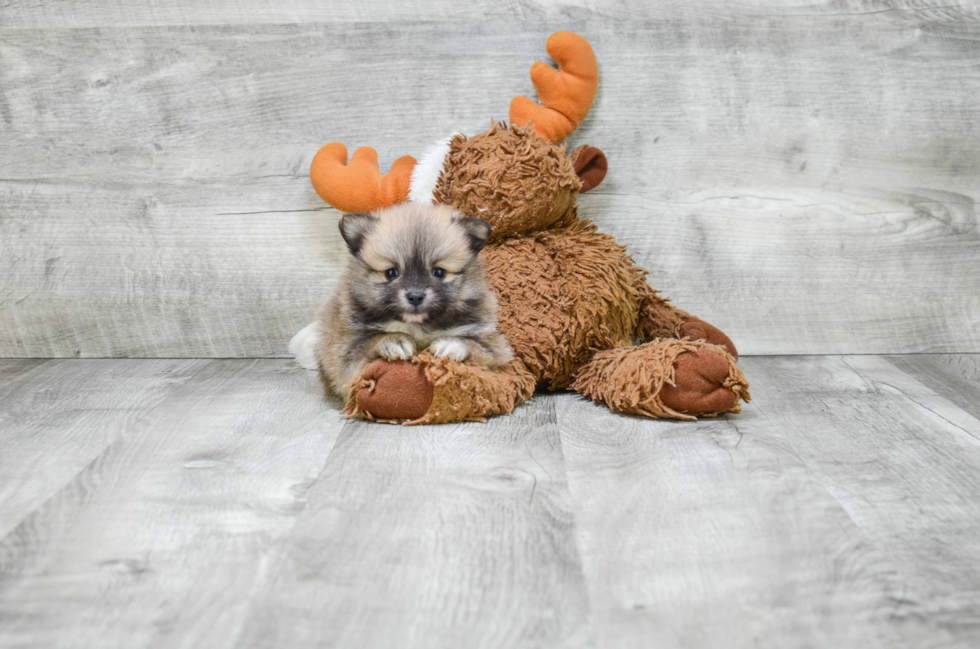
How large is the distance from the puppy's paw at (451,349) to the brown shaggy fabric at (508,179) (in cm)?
32

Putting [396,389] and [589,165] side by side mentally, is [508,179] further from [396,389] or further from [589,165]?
[396,389]

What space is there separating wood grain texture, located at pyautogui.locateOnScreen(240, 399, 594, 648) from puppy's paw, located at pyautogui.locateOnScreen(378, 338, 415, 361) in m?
0.18

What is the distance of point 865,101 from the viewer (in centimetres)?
204

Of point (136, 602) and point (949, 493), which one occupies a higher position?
point (136, 602)

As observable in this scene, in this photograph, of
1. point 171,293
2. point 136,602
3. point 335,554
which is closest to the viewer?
point 136,602

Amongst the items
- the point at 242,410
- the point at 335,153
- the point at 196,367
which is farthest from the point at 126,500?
the point at 335,153

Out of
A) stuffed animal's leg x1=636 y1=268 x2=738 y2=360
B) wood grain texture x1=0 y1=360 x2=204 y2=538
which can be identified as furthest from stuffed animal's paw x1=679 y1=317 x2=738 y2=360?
wood grain texture x1=0 y1=360 x2=204 y2=538

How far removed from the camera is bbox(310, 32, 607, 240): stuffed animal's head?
67.4 inches

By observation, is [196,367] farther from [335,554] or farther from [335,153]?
[335,554]

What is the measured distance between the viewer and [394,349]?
1.53 meters

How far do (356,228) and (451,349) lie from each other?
0.32m

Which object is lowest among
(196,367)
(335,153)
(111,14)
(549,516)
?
(196,367)

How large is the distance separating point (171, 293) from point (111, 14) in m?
0.74

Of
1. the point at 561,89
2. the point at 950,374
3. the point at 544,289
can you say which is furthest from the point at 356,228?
the point at 950,374
